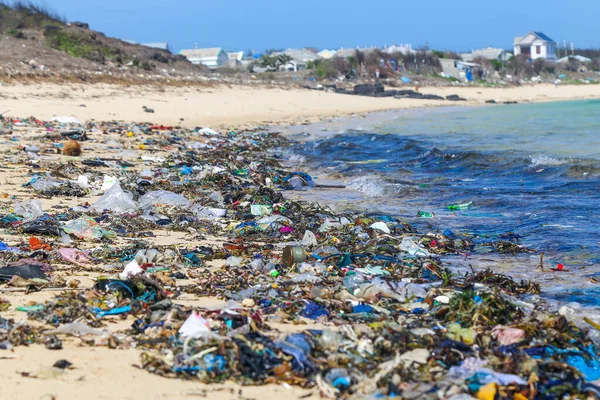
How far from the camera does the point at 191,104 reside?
22828mm

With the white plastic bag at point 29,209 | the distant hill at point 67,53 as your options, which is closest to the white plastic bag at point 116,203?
the white plastic bag at point 29,209

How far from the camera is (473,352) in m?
3.56

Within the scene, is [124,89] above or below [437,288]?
above

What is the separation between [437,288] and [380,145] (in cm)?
1216

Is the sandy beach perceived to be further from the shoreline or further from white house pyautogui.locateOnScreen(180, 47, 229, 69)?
white house pyautogui.locateOnScreen(180, 47, 229, 69)

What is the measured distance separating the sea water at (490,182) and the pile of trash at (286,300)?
491mm

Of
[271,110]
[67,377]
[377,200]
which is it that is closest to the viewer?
[67,377]

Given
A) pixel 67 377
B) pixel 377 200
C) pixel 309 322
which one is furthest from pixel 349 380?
pixel 377 200

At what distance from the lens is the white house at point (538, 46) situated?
76.4 metres

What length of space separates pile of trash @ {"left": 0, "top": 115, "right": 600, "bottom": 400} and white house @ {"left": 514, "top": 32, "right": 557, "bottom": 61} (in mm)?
74587

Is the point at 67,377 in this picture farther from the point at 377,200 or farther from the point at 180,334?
the point at 377,200

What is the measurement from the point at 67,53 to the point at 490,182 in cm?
2173

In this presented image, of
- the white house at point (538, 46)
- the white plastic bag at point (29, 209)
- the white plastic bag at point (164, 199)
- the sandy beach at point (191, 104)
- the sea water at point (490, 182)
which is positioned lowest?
the sea water at point (490, 182)

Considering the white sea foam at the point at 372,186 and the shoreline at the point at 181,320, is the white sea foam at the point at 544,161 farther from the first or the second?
the shoreline at the point at 181,320
